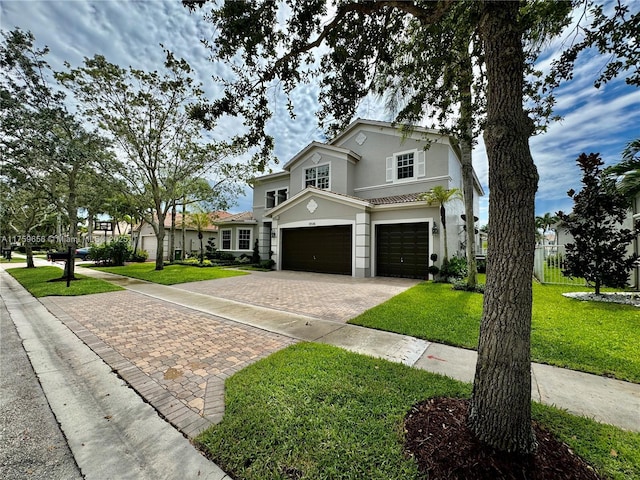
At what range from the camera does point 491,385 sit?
2.10m

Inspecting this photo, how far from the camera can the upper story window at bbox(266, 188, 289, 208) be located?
20319 millimetres

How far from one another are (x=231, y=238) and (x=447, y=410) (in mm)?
21226

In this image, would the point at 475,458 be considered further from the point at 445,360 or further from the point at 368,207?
the point at 368,207

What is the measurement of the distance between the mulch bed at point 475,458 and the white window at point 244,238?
20307mm

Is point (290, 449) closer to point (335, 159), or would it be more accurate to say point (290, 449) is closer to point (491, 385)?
point (491, 385)

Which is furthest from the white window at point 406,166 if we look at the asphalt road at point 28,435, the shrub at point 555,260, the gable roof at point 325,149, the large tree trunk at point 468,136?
the asphalt road at point 28,435

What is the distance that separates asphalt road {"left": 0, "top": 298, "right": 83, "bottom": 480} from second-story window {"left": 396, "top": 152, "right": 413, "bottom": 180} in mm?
15275

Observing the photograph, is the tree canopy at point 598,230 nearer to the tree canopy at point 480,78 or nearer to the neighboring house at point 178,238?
the tree canopy at point 480,78

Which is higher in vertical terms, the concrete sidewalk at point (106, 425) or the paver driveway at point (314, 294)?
the paver driveway at point (314, 294)

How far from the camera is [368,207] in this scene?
13.2m

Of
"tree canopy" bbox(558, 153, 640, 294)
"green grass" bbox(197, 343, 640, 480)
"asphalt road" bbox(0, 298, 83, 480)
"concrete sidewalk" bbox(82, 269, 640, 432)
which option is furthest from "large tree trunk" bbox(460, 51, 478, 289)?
"asphalt road" bbox(0, 298, 83, 480)

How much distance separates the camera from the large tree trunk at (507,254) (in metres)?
2.03

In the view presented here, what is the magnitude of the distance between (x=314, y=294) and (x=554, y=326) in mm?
6168

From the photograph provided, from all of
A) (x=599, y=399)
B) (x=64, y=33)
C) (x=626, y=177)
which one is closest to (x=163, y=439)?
(x=599, y=399)
